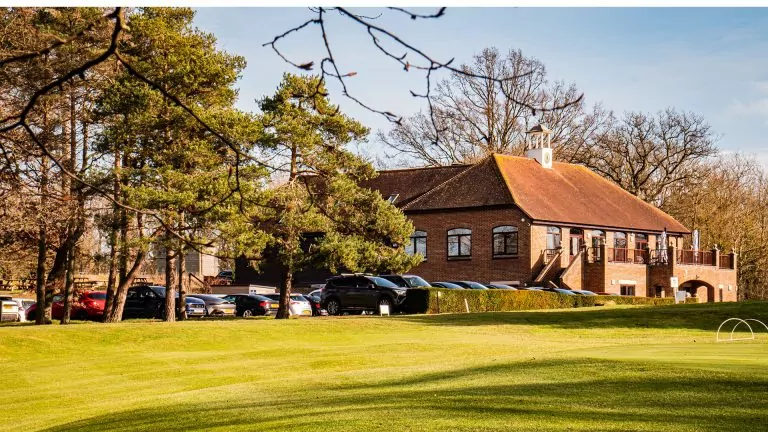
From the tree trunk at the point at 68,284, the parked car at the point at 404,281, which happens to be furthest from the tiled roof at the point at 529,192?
the tree trunk at the point at 68,284

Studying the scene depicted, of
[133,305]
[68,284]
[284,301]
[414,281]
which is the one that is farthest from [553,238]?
[68,284]

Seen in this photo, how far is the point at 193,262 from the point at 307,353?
73.5m

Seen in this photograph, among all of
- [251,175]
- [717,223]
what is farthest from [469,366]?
[717,223]

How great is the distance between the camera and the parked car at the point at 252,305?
49875mm

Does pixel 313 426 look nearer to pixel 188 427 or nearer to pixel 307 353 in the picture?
pixel 188 427

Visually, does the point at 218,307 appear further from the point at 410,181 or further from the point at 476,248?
the point at 410,181

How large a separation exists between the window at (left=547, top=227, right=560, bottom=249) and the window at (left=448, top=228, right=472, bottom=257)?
4.63 meters

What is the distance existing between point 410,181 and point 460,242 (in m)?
6.64

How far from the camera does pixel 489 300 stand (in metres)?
48.0

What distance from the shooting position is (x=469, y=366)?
19.3 metres

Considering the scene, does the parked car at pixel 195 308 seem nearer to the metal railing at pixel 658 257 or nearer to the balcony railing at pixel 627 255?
the balcony railing at pixel 627 255

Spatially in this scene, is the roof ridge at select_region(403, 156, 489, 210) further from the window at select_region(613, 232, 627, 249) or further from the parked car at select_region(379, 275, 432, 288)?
the parked car at select_region(379, 275, 432, 288)

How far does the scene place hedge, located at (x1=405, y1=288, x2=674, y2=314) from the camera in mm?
45312

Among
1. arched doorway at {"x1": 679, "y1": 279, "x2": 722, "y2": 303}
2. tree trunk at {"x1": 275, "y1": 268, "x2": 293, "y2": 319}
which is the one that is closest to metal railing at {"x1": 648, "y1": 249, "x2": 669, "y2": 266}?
arched doorway at {"x1": 679, "y1": 279, "x2": 722, "y2": 303}
